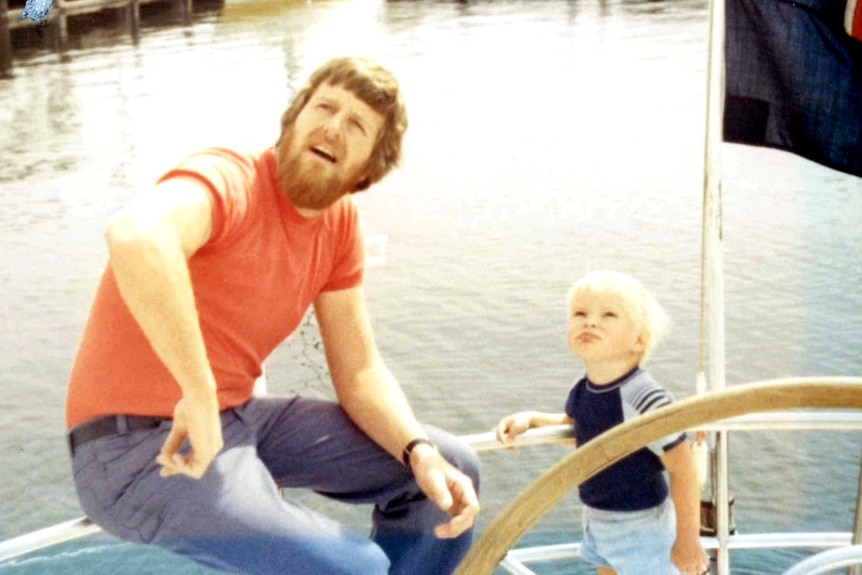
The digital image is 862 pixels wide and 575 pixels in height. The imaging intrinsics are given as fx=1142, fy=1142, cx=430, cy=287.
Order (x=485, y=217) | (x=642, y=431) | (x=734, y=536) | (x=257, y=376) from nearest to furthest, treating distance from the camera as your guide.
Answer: (x=642, y=431) → (x=257, y=376) → (x=734, y=536) → (x=485, y=217)

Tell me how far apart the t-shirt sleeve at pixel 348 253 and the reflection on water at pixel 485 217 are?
341 inches

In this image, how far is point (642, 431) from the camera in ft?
3.49

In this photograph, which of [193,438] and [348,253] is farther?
[348,253]

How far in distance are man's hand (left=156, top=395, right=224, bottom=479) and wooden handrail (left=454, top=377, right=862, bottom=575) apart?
327mm

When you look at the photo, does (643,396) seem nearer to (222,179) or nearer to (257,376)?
(257,376)

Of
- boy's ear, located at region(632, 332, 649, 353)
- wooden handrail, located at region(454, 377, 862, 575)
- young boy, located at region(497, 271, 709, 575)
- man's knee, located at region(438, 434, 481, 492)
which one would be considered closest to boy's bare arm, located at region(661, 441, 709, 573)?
young boy, located at region(497, 271, 709, 575)

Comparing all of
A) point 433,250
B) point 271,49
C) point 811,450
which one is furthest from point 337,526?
point 271,49

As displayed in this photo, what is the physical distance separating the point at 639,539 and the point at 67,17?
2355 cm

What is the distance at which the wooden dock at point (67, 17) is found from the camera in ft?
64.2

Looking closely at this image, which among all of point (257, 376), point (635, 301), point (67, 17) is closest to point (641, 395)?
point (635, 301)

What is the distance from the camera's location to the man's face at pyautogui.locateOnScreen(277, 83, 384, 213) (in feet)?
4.75

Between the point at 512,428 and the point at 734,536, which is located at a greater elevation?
the point at 512,428

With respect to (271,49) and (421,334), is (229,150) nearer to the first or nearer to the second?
(421,334)

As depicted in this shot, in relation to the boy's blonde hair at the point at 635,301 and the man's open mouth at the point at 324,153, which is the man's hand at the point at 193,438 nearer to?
the man's open mouth at the point at 324,153
